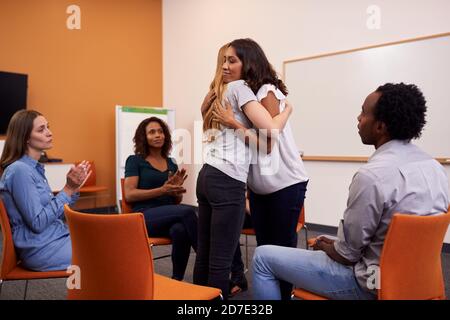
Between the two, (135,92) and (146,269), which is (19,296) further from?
(135,92)

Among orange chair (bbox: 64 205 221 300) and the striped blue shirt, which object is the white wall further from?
orange chair (bbox: 64 205 221 300)

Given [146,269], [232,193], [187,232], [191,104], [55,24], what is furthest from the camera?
[191,104]

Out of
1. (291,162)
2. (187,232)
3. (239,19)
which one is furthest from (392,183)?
(239,19)

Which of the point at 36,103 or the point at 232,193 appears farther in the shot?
the point at 36,103

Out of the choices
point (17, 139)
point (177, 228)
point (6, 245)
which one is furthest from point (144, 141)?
point (6, 245)

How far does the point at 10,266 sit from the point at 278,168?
1235 mm

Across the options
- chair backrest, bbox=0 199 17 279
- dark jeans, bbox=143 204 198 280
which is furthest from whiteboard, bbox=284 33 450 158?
chair backrest, bbox=0 199 17 279

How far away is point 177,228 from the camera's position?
2225mm

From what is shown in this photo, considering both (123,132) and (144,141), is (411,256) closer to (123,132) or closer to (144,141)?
(144,141)

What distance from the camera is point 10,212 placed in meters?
1.66

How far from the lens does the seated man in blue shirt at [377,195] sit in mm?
1145

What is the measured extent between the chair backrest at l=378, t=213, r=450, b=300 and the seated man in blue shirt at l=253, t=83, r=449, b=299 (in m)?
0.06

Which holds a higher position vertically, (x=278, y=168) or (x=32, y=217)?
(x=278, y=168)
